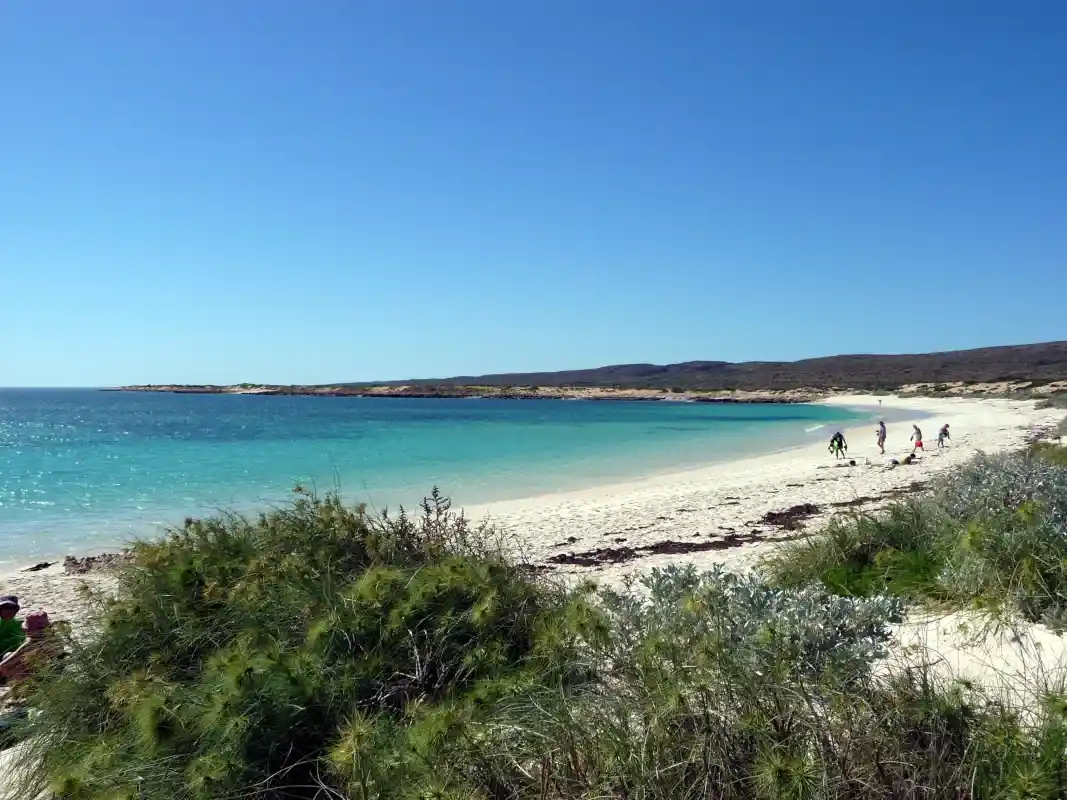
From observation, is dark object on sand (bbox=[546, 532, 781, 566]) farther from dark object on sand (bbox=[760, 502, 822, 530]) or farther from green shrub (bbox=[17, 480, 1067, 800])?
green shrub (bbox=[17, 480, 1067, 800])

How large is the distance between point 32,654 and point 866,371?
135 m

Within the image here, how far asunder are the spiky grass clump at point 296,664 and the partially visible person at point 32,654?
0.34 metres

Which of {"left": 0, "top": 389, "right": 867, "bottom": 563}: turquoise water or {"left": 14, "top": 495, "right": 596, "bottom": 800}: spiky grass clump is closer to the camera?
{"left": 14, "top": 495, "right": 596, "bottom": 800}: spiky grass clump

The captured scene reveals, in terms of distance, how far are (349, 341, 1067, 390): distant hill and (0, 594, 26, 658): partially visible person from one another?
286 feet

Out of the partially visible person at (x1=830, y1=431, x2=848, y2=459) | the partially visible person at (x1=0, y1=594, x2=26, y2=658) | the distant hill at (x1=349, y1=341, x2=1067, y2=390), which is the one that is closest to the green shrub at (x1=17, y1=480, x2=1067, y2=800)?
the partially visible person at (x1=0, y1=594, x2=26, y2=658)

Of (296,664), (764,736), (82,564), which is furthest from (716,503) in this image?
(764,736)

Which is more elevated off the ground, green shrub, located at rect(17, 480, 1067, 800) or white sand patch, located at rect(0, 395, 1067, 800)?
green shrub, located at rect(17, 480, 1067, 800)

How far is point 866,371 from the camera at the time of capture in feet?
408

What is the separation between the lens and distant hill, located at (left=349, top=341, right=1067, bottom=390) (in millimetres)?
94875

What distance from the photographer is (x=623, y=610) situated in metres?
3.98

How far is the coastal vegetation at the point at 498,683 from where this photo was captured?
2439mm

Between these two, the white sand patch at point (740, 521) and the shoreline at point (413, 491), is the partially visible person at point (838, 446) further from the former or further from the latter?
the shoreline at point (413, 491)

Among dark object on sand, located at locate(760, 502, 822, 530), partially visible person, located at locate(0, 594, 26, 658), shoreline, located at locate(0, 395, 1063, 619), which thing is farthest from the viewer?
dark object on sand, located at locate(760, 502, 822, 530)

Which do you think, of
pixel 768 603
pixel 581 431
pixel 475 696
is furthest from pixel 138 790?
pixel 581 431
